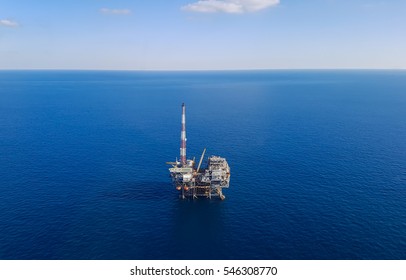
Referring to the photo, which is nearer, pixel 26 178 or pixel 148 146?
pixel 26 178

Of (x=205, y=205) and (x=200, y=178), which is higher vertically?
(x=200, y=178)

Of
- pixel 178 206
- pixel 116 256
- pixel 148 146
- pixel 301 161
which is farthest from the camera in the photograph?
pixel 148 146

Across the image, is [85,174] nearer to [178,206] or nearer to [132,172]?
[132,172]

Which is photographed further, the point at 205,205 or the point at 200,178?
the point at 200,178

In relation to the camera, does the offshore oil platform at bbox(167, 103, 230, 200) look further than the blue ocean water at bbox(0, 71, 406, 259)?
Yes

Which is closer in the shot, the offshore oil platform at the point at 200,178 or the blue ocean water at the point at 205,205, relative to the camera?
the blue ocean water at the point at 205,205

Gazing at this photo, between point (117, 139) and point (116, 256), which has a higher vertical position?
point (117, 139)

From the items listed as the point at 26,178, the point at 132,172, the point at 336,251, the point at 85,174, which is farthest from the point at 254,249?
the point at 26,178

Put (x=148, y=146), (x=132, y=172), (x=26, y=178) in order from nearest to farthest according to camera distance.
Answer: (x=26, y=178) → (x=132, y=172) → (x=148, y=146)
